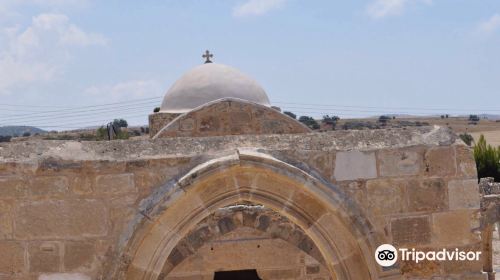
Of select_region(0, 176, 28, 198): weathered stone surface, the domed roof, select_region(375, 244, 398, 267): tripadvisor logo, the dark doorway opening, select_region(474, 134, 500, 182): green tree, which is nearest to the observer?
select_region(0, 176, 28, 198): weathered stone surface

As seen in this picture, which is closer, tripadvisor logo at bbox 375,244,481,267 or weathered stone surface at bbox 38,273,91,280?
weathered stone surface at bbox 38,273,91,280

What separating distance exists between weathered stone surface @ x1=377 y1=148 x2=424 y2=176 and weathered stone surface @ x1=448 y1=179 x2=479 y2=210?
0.21 metres

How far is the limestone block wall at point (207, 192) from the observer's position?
3.60 m

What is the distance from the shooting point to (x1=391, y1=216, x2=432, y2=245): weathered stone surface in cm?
375

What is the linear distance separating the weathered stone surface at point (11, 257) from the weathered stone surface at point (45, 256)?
0.05 m

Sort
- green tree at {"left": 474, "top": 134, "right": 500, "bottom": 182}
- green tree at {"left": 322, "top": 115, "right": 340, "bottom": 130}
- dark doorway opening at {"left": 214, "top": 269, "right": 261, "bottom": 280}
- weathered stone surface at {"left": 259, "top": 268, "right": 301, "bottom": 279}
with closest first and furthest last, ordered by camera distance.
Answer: weathered stone surface at {"left": 259, "top": 268, "right": 301, "bottom": 279} < dark doorway opening at {"left": 214, "top": 269, "right": 261, "bottom": 280} < green tree at {"left": 474, "top": 134, "right": 500, "bottom": 182} < green tree at {"left": 322, "top": 115, "right": 340, "bottom": 130}

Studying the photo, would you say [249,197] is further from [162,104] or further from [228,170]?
[162,104]

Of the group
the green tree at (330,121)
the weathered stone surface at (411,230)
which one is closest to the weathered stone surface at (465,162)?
the weathered stone surface at (411,230)

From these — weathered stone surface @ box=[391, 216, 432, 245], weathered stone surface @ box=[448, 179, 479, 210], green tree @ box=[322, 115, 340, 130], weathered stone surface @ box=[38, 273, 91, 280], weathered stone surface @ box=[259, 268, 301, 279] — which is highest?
green tree @ box=[322, 115, 340, 130]

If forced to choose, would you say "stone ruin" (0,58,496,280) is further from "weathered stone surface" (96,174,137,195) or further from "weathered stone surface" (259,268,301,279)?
"weathered stone surface" (259,268,301,279)

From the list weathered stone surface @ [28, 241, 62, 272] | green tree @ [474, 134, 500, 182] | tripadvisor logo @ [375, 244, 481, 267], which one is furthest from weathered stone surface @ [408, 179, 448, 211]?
green tree @ [474, 134, 500, 182]

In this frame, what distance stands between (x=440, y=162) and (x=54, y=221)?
215cm

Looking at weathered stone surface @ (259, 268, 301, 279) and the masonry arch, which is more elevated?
the masonry arch

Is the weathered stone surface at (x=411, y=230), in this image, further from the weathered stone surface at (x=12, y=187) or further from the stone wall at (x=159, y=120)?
the stone wall at (x=159, y=120)
